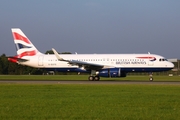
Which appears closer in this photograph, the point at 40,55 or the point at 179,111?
the point at 179,111

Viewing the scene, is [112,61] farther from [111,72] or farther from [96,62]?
[111,72]

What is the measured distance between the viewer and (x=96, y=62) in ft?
160

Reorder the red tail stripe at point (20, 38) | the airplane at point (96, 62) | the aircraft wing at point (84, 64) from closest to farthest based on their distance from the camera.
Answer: the aircraft wing at point (84, 64) → the airplane at point (96, 62) → the red tail stripe at point (20, 38)

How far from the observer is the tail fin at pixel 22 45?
5159 centimetres

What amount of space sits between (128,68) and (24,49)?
14274 mm

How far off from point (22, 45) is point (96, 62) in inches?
416

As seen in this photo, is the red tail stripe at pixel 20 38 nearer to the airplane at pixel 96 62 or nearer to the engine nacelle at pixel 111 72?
the airplane at pixel 96 62

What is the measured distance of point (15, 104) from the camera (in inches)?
650

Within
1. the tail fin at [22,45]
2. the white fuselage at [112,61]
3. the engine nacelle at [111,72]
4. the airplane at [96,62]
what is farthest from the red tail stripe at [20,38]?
the engine nacelle at [111,72]

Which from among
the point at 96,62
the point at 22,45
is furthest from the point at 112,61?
the point at 22,45

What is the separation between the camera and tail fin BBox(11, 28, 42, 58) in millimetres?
51594

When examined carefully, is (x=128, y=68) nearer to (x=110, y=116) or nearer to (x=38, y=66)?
(x=38, y=66)

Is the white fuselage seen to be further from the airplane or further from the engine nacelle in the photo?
the engine nacelle

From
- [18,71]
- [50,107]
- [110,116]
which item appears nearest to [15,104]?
[50,107]
